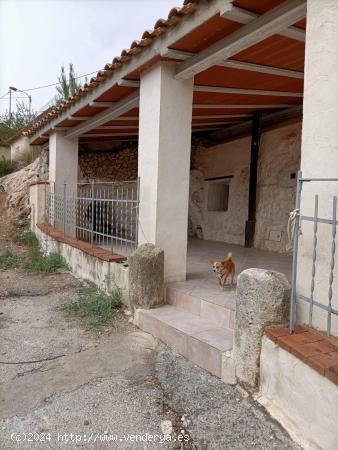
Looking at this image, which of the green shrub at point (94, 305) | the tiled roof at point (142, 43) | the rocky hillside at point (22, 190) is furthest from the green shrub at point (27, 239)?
the green shrub at point (94, 305)

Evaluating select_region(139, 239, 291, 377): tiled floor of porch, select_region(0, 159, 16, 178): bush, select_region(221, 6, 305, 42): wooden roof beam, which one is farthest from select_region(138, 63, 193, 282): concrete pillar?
select_region(0, 159, 16, 178): bush

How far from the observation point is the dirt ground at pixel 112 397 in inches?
93.2

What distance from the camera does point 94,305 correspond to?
479 cm

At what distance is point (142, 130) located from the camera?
472 cm

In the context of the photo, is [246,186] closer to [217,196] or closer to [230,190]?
[230,190]

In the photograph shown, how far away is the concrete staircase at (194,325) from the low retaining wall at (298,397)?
20.0 inches

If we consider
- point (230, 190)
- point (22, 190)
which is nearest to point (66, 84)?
point (22, 190)

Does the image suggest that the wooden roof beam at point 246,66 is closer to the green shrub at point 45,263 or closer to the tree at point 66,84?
the green shrub at point 45,263

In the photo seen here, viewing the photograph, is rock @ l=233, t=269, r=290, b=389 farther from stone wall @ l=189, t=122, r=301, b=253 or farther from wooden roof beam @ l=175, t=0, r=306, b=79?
stone wall @ l=189, t=122, r=301, b=253

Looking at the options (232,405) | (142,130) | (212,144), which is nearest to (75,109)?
(142,130)

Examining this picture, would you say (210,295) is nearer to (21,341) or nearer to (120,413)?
→ (120,413)

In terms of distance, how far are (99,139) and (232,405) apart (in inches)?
328

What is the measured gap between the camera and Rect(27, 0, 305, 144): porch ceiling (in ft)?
11.6

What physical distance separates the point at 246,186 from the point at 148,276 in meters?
4.81
